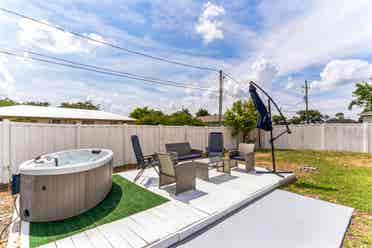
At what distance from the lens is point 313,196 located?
4109 millimetres

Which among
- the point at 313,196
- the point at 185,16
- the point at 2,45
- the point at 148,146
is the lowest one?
the point at 313,196

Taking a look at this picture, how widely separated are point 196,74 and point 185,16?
5685 mm

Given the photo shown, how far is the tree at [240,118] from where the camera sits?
11.5m

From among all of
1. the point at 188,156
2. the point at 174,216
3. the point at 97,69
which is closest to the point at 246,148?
the point at 188,156

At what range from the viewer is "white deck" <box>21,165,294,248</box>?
2289 mm

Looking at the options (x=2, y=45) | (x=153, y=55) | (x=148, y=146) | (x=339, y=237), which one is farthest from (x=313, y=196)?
(x=2, y=45)

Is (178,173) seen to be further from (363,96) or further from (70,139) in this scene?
(363,96)

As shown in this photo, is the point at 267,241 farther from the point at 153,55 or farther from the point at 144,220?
the point at 153,55

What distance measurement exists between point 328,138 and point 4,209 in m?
14.6

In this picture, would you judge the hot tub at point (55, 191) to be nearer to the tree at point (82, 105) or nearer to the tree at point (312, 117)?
the tree at point (82, 105)

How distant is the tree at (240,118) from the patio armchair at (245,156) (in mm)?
5546

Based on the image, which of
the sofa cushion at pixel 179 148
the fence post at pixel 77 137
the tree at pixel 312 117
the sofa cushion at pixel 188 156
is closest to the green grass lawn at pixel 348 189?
the sofa cushion at pixel 188 156

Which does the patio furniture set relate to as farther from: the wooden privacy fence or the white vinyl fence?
the white vinyl fence

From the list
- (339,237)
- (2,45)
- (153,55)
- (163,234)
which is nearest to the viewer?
(163,234)
